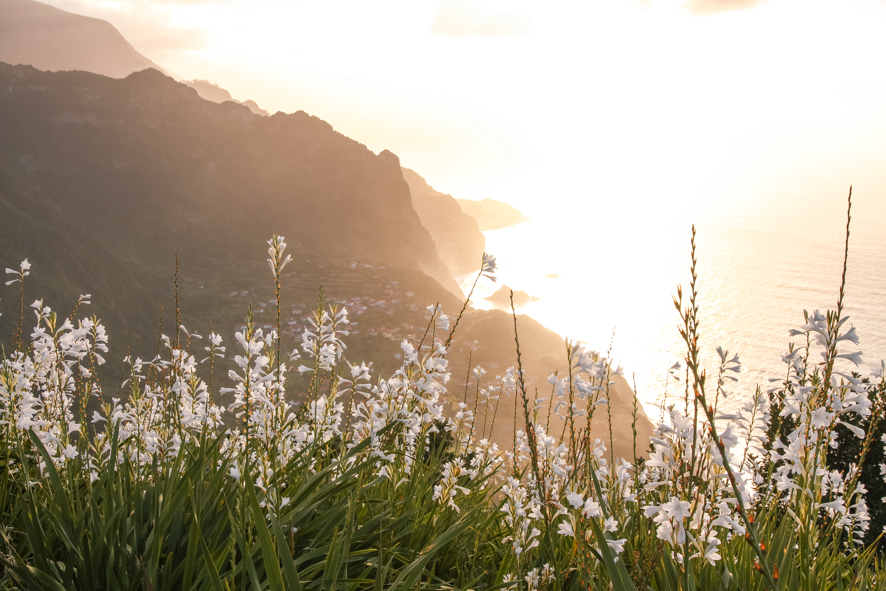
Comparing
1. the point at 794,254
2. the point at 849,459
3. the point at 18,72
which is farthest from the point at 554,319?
the point at 18,72

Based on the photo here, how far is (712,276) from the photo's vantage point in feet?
287

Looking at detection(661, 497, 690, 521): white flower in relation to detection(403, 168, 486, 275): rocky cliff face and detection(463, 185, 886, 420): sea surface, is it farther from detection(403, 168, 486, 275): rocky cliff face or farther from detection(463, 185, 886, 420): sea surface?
detection(403, 168, 486, 275): rocky cliff face

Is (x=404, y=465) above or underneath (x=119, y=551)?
underneath

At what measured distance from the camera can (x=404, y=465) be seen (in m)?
4.14

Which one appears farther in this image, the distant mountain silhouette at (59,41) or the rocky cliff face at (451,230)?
the distant mountain silhouette at (59,41)

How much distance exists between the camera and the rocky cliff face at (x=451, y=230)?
133750mm

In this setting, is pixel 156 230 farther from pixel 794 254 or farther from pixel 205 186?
pixel 794 254

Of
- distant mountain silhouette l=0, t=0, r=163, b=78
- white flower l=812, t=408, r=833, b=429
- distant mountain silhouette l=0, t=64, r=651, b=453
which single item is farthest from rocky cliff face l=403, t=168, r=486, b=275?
white flower l=812, t=408, r=833, b=429

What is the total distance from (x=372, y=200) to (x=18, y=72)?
5555 cm

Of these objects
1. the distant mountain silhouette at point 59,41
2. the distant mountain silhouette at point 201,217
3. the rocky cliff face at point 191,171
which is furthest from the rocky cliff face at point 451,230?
the distant mountain silhouette at point 59,41

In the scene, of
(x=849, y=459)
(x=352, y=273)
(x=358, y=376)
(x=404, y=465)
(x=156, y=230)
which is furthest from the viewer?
(x=156, y=230)

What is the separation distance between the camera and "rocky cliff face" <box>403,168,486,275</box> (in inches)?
5266

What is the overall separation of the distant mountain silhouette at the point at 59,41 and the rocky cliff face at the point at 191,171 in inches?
4223

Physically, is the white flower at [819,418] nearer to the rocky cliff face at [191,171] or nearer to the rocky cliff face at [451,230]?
the rocky cliff face at [191,171]
